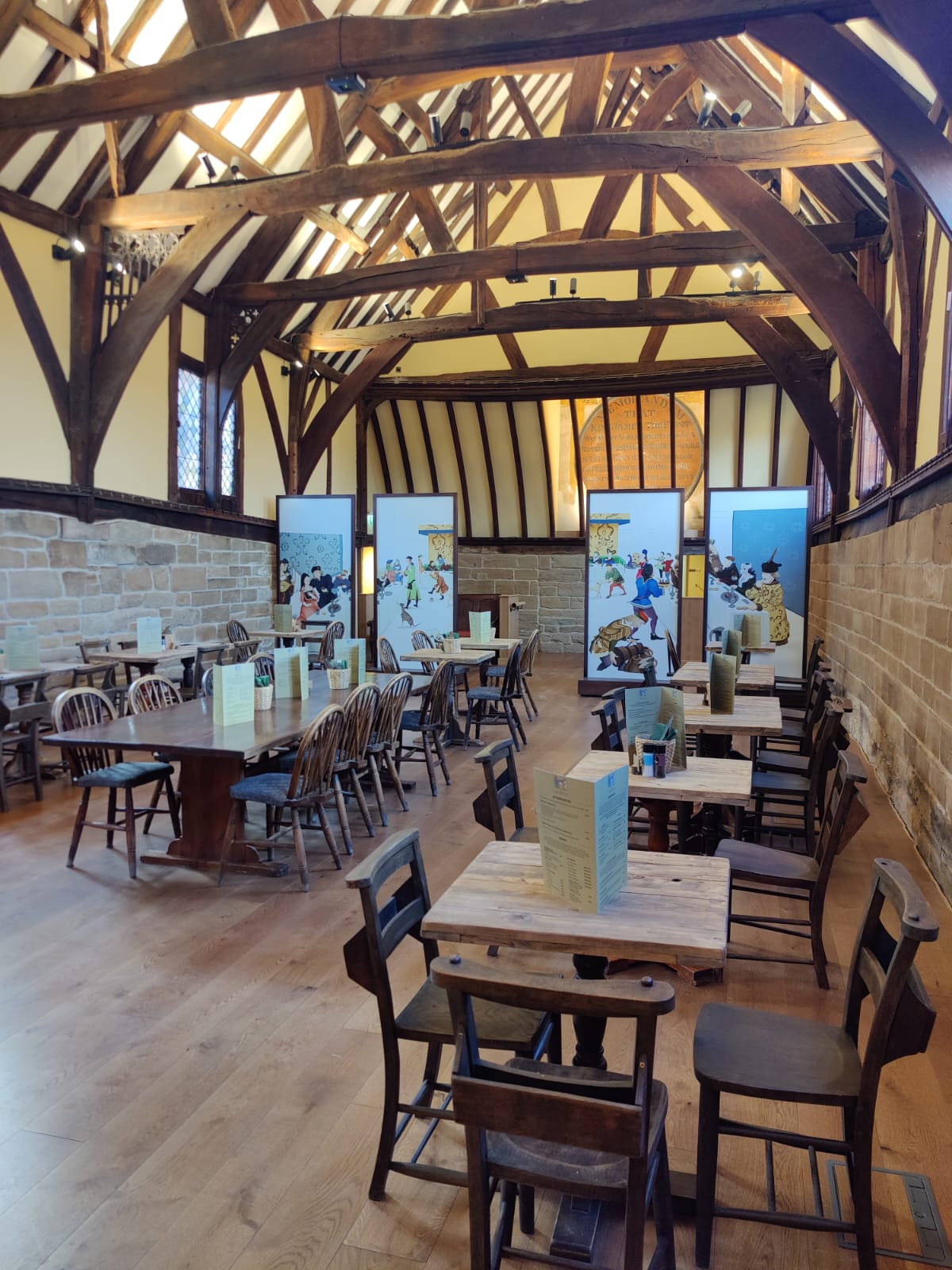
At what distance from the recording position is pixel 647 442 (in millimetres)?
13898

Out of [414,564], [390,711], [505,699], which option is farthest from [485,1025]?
[414,564]

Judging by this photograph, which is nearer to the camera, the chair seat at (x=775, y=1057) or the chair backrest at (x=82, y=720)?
the chair seat at (x=775, y=1057)

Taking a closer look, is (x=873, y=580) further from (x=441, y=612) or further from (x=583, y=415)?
(x=583, y=415)

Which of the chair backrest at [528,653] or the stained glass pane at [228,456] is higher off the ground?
the stained glass pane at [228,456]

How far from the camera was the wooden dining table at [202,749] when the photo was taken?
13.4 ft

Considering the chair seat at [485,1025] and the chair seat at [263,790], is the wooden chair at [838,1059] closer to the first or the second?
the chair seat at [485,1025]

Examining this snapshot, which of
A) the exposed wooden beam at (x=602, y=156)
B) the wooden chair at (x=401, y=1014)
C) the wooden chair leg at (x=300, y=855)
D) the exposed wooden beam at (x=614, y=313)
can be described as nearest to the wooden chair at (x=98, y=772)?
the wooden chair leg at (x=300, y=855)

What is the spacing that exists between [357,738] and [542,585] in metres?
10.4

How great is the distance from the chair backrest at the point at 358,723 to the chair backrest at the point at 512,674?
2.57 metres

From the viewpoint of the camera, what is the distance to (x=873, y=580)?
683 centimetres

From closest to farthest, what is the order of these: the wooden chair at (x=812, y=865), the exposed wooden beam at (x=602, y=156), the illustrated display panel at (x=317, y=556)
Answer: the wooden chair at (x=812, y=865) → the exposed wooden beam at (x=602, y=156) → the illustrated display panel at (x=317, y=556)

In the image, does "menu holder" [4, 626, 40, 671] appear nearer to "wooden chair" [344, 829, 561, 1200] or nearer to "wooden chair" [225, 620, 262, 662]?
"wooden chair" [225, 620, 262, 662]

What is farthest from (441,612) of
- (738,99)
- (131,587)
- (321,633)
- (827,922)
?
(827,922)

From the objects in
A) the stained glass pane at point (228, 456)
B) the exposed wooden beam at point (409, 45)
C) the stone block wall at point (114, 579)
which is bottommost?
the stone block wall at point (114, 579)
